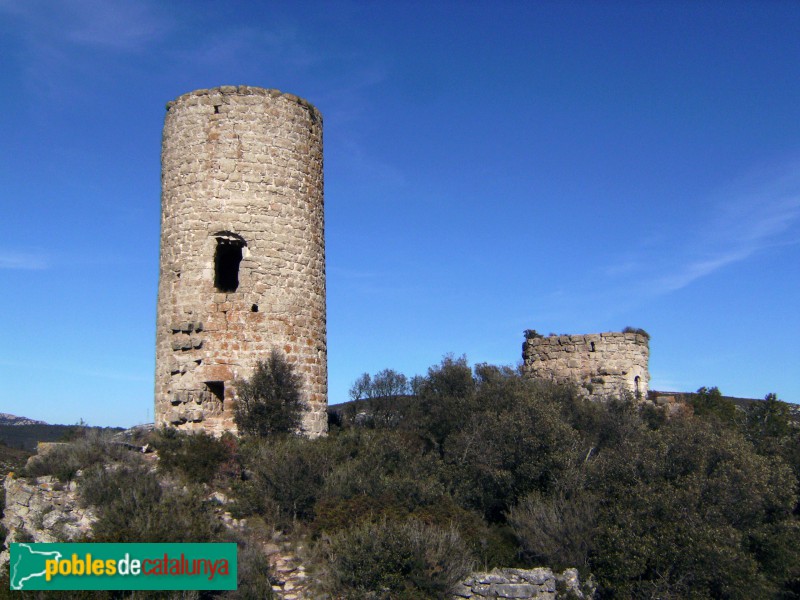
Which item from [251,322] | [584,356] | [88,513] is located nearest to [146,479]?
[88,513]

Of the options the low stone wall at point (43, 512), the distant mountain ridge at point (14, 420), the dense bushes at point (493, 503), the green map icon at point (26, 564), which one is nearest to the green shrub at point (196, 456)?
the dense bushes at point (493, 503)

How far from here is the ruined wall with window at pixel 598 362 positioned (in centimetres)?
1727

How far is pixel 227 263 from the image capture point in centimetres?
1465

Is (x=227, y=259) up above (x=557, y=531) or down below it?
above

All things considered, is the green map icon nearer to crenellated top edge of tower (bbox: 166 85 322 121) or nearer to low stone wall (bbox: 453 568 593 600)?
low stone wall (bbox: 453 568 593 600)

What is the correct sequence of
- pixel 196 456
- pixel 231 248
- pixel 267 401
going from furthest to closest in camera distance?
pixel 231 248, pixel 267 401, pixel 196 456

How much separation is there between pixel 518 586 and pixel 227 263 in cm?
861

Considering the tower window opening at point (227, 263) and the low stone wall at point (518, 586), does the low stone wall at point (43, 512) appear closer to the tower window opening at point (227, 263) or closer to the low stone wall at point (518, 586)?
the tower window opening at point (227, 263)

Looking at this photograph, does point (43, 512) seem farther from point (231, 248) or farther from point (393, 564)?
point (231, 248)

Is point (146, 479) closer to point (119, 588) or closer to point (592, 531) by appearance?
point (119, 588)

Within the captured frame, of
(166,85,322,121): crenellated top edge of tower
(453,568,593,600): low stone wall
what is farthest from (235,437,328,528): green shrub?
(166,85,322,121): crenellated top edge of tower

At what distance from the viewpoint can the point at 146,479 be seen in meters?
10.2

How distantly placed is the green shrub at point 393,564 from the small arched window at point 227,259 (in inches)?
237

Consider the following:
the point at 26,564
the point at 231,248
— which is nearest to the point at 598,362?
the point at 231,248
